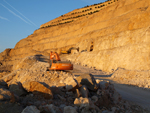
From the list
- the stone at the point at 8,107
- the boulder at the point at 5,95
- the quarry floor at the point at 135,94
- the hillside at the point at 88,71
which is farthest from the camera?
the quarry floor at the point at 135,94

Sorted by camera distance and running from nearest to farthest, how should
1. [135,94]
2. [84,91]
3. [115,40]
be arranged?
[84,91] → [135,94] → [115,40]

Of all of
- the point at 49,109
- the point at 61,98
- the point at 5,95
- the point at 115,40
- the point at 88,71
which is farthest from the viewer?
the point at 115,40

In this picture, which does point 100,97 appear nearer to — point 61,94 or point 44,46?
point 61,94

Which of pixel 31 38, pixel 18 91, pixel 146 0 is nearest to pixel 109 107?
pixel 18 91

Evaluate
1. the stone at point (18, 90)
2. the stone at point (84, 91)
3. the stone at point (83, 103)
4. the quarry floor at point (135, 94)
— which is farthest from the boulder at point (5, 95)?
the quarry floor at point (135, 94)

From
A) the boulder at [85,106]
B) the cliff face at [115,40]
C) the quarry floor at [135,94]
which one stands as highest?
the cliff face at [115,40]

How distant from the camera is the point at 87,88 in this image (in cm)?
605

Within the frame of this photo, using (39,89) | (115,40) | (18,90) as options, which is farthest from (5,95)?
(115,40)

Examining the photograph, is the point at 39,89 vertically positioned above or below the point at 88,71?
above

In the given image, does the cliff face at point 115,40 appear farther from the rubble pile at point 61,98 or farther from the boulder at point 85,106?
the boulder at point 85,106

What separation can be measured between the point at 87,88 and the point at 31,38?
55957mm

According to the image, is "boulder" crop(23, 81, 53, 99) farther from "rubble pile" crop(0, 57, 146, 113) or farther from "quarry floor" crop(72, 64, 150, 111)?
"quarry floor" crop(72, 64, 150, 111)

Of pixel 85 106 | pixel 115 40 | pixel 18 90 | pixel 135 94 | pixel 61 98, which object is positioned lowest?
pixel 135 94

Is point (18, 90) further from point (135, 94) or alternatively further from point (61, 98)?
point (135, 94)
